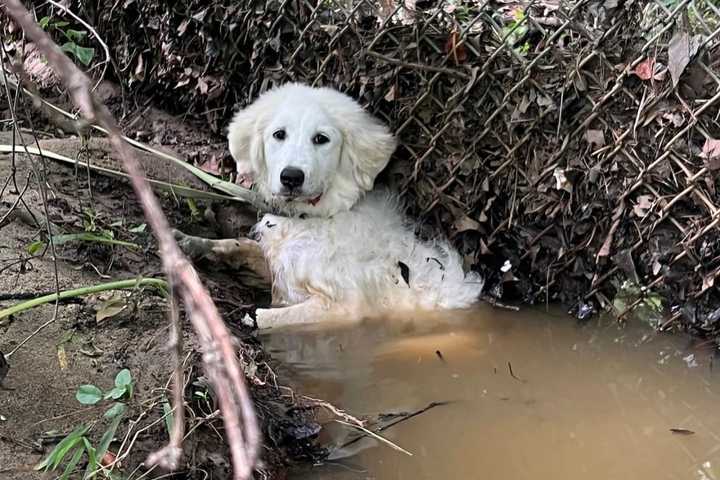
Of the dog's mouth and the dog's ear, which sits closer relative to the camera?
the dog's mouth

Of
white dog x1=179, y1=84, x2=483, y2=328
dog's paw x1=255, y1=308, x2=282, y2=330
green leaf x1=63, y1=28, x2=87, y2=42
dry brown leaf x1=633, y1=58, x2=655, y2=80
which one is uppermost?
dry brown leaf x1=633, y1=58, x2=655, y2=80

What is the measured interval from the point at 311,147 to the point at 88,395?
7.00 ft

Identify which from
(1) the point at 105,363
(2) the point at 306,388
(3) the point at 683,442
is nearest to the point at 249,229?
(2) the point at 306,388

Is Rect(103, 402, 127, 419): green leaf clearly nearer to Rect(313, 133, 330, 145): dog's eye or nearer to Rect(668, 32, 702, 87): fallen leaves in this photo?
Rect(313, 133, 330, 145): dog's eye

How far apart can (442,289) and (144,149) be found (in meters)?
2.09

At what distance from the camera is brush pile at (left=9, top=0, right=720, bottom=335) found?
10.5 feet

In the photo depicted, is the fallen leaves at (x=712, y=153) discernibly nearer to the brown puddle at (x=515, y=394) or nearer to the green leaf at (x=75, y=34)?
the brown puddle at (x=515, y=394)

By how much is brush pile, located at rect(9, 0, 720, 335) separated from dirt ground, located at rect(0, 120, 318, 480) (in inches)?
35.2

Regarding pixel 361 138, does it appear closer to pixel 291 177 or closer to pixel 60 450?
pixel 291 177

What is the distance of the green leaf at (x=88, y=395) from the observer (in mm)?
2080

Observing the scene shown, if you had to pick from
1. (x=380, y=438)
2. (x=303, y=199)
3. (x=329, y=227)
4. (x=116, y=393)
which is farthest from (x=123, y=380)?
(x=329, y=227)

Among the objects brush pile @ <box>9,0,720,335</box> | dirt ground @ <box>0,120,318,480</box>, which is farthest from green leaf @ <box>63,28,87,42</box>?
dirt ground @ <box>0,120,318,480</box>

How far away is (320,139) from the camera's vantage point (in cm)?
396

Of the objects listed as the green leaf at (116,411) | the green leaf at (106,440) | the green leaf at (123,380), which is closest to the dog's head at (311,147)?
the green leaf at (123,380)
